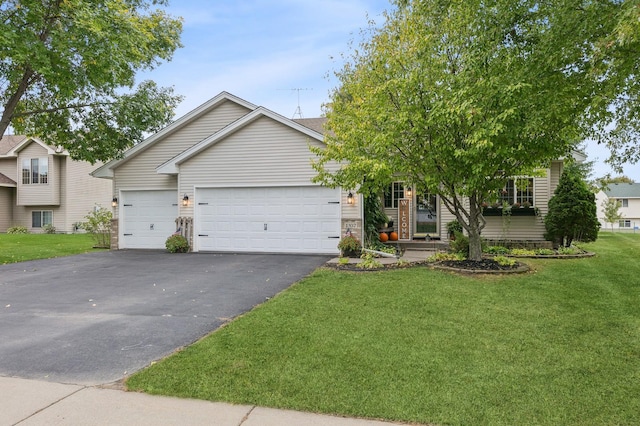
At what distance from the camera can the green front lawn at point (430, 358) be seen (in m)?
3.16

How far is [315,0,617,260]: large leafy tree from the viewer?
7.32 m

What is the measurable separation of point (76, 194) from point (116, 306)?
22178 mm

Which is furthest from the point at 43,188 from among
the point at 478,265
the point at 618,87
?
the point at 618,87

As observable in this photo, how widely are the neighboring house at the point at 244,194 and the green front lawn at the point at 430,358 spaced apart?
596 centimetres

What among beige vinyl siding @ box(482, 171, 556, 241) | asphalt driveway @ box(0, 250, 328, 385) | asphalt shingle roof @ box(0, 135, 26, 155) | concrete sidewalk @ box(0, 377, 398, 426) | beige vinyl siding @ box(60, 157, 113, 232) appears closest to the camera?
concrete sidewalk @ box(0, 377, 398, 426)

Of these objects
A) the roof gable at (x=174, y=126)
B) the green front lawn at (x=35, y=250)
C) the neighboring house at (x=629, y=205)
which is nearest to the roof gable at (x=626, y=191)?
the neighboring house at (x=629, y=205)

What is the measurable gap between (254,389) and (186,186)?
37.3 ft

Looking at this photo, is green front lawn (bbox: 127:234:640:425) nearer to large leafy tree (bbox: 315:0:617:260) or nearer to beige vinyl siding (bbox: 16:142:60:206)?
large leafy tree (bbox: 315:0:617:260)

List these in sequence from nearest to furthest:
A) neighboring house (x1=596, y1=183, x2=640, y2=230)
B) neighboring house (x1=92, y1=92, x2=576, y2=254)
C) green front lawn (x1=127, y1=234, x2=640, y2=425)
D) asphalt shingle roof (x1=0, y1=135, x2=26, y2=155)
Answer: green front lawn (x1=127, y1=234, x2=640, y2=425) → neighboring house (x1=92, y1=92, x2=576, y2=254) → asphalt shingle roof (x1=0, y1=135, x2=26, y2=155) → neighboring house (x1=596, y1=183, x2=640, y2=230)

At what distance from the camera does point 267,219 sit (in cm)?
1299

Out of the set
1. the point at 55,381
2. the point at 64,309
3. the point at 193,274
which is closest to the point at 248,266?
the point at 193,274

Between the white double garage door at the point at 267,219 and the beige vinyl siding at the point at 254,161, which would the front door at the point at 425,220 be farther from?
the beige vinyl siding at the point at 254,161

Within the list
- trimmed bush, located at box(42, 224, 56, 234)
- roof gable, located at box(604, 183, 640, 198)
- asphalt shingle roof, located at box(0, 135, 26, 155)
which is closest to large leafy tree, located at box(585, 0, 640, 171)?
trimmed bush, located at box(42, 224, 56, 234)

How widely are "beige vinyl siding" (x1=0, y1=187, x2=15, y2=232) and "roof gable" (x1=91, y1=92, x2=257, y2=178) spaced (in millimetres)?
15230
